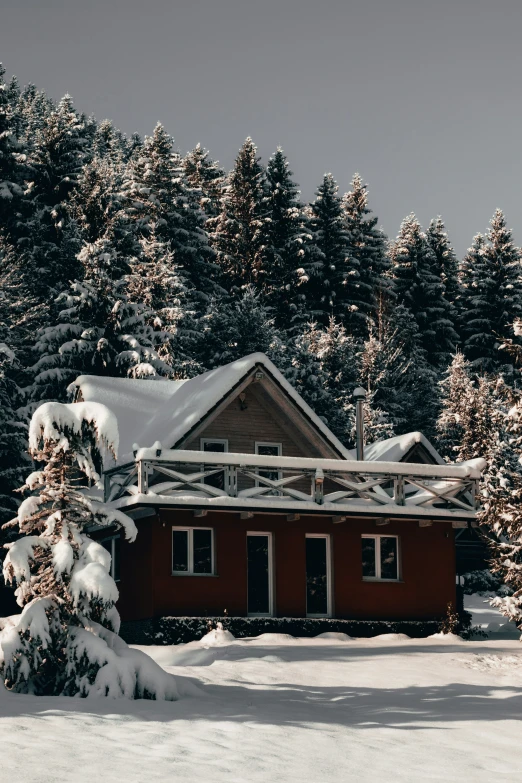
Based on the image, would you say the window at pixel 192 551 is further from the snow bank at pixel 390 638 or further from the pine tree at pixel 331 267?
the pine tree at pixel 331 267

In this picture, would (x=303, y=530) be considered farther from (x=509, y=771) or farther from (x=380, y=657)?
(x=509, y=771)

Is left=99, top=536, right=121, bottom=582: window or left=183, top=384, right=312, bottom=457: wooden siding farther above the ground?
left=183, top=384, right=312, bottom=457: wooden siding

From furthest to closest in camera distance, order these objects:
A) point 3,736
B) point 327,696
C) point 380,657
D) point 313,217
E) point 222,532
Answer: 1. point 313,217
2. point 222,532
3. point 380,657
4. point 327,696
5. point 3,736

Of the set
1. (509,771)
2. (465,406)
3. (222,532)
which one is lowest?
(509,771)

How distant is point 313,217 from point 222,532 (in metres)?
51.2

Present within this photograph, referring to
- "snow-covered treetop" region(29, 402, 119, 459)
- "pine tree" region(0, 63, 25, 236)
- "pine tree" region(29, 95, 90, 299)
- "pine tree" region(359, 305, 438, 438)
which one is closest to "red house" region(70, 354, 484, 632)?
"snow-covered treetop" region(29, 402, 119, 459)

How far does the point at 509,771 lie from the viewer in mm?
14703

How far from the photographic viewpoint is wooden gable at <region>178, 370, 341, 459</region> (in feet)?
109

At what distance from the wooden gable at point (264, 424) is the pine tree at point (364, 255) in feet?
144

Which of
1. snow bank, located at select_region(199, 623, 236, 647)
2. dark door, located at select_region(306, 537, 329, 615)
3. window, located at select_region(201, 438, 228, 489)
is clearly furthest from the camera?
window, located at select_region(201, 438, 228, 489)

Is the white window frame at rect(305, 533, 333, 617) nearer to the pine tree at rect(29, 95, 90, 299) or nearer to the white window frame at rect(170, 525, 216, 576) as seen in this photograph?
the white window frame at rect(170, 525, 216, 576)

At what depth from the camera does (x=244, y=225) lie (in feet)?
255

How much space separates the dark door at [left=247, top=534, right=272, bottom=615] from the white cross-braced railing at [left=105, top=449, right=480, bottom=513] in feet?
4.38

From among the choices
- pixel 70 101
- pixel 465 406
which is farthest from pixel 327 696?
pixel 70 101
